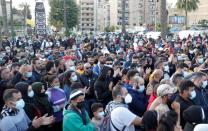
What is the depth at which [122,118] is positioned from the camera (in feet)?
18.3

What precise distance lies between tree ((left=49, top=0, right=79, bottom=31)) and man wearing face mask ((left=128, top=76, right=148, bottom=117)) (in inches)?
2557

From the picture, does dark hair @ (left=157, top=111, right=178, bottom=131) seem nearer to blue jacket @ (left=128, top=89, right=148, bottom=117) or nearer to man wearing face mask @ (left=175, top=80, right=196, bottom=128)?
man wearing face mask @ (left=175, top=80, right=196, bottom=128)

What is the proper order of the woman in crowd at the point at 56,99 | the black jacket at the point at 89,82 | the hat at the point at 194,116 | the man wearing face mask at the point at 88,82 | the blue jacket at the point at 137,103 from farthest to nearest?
the black jacket at the point at 89,82
the man wearing face mask at the point at 88,82
the woman in crowd at the point at 56,99
the blue jacket at the point at 137,103
the hat at the point at 194,116

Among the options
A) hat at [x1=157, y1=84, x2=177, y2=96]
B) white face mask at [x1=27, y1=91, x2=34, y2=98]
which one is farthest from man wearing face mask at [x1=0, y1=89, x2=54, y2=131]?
hat at [x1=157, y1=84, x2=177, y2=96]

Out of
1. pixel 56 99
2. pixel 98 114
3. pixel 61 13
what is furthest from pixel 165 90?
pixel 61 13

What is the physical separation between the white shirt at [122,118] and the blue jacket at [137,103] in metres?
1.64

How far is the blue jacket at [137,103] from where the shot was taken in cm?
729

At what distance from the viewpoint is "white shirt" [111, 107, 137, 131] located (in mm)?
5562

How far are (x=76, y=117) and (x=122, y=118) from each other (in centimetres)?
65

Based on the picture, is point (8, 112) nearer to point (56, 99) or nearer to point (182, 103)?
point (56, 99)

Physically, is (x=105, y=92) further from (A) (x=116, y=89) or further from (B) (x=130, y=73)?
(A) (x=116, y=89)

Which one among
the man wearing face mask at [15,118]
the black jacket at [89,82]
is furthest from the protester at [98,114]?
the black jacket at [89,82]

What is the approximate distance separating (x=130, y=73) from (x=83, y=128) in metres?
2.77

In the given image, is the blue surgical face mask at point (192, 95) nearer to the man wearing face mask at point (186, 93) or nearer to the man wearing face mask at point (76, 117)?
the man wearing face mask at point (186, 93)
